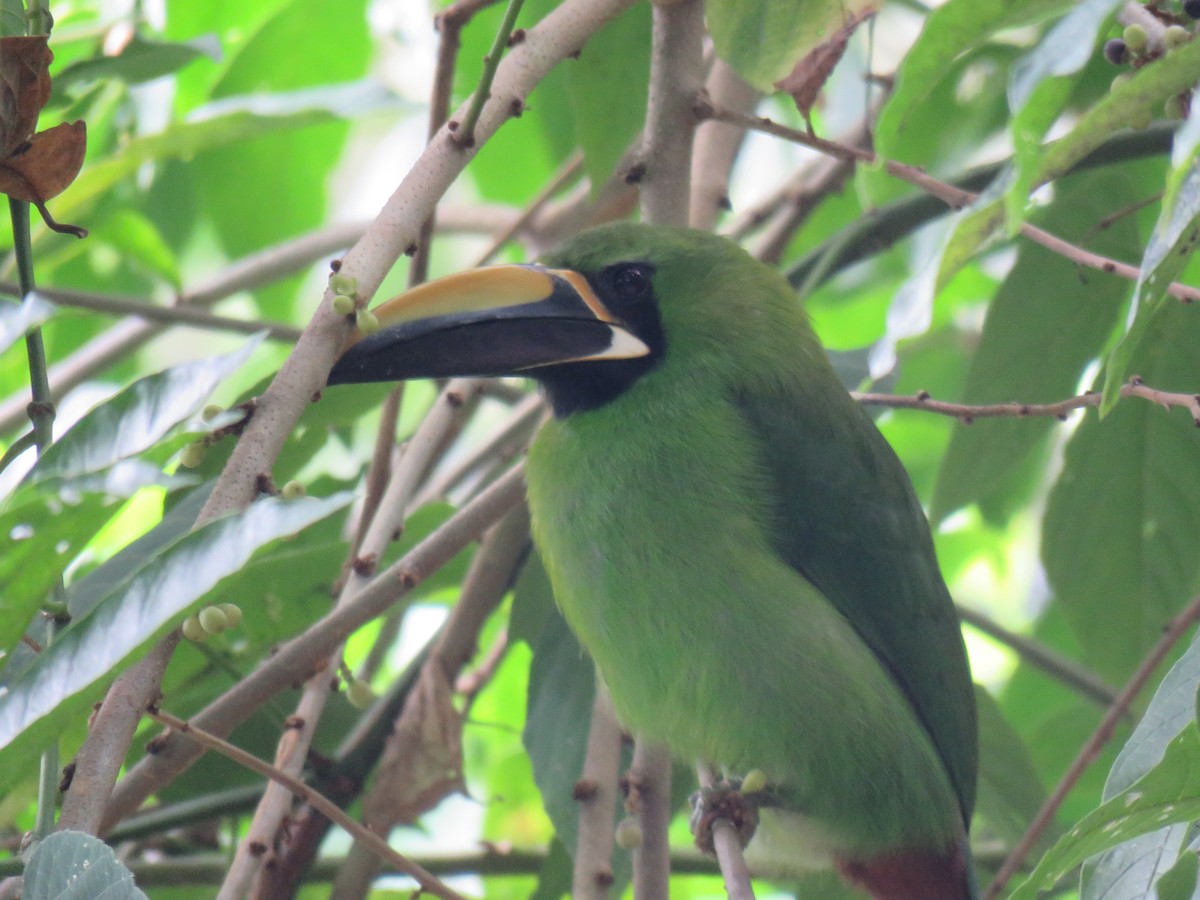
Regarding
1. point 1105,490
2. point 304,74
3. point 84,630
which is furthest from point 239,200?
point 84,630

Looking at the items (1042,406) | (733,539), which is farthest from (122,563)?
(1042,406)

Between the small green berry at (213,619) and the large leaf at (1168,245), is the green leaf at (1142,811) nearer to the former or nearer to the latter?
the large leaf at (1168,245)

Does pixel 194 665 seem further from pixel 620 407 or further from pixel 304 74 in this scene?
pixel 304 74

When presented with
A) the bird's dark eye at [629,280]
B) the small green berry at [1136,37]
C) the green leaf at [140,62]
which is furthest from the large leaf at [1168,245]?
the green leaf at [140,62]

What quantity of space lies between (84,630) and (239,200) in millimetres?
2627

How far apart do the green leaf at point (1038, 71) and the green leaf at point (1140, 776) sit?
21.9 inches

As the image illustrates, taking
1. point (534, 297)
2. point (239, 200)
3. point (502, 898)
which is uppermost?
point (239, 200)

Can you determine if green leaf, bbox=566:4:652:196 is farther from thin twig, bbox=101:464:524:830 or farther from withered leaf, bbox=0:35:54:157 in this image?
withered leaf, bbox=0:35:54:157

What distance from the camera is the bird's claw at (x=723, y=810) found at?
2457 millimetres

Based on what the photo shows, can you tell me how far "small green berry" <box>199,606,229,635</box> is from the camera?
196 centimetres

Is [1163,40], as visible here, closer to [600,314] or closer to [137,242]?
[600,314]

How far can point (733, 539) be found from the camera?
257cm

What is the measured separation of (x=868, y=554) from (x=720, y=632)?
42cm

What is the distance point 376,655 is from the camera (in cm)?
335
